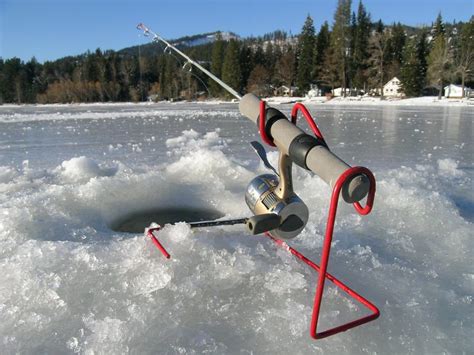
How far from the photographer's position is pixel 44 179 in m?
4.21

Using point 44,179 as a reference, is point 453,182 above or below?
below

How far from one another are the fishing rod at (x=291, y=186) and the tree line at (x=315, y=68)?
3801 cm

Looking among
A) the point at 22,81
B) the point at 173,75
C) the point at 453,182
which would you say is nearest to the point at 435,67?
the point at 173,75

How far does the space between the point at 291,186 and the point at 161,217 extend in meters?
2.07

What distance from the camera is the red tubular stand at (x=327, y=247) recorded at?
1.13 metres

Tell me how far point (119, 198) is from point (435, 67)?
146ft

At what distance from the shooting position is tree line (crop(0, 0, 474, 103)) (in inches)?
1715

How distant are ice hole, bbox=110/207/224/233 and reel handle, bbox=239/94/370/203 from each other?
5.99ft

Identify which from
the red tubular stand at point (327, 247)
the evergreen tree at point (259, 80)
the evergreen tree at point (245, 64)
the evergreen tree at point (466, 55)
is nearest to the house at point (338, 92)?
the evergreen tree at point (259, 80)

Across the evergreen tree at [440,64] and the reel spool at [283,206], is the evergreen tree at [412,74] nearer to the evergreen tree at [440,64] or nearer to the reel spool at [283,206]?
the evergreen tree at [440,64]

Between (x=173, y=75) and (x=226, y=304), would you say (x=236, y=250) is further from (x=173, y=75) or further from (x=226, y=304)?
(x=173, y=75)

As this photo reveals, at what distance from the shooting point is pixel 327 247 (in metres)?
1.20

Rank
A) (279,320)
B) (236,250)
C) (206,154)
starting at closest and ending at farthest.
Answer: (279,320) → (236,250) → (206,154)

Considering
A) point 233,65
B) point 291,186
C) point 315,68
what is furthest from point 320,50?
point 291,186
